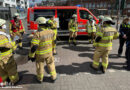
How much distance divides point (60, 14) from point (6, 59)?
18.9 feet

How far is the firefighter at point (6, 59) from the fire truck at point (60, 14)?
13.5 feet

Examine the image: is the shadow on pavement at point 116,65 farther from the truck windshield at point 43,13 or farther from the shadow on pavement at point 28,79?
the truck windshield at point 43,13

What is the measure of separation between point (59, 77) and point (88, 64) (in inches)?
60.3

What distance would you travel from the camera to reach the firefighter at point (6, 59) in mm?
2906

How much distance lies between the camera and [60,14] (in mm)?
8141

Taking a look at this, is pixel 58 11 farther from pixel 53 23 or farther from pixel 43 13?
pixel 53 23

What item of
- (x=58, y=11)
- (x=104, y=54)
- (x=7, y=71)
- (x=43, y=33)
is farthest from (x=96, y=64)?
(x=58, y=11)

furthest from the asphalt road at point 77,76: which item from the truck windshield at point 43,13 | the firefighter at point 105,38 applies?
the truck windshield at point 43,13

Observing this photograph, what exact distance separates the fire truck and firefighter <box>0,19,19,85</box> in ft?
13.5

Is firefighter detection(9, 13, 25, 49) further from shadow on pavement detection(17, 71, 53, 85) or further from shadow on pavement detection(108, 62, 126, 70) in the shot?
shadow on pavement detection(108, 62, 126, 70)

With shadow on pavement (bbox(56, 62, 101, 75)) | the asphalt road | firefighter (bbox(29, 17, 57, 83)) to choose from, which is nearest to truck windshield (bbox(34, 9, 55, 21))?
the asphalt road

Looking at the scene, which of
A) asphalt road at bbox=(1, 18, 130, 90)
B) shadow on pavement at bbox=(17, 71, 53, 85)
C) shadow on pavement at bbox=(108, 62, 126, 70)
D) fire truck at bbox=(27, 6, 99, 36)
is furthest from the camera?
fire truck at bbox=(27, 6, 99, 36)

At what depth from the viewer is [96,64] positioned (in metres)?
4.16

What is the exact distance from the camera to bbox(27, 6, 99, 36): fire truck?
7.49 metres
